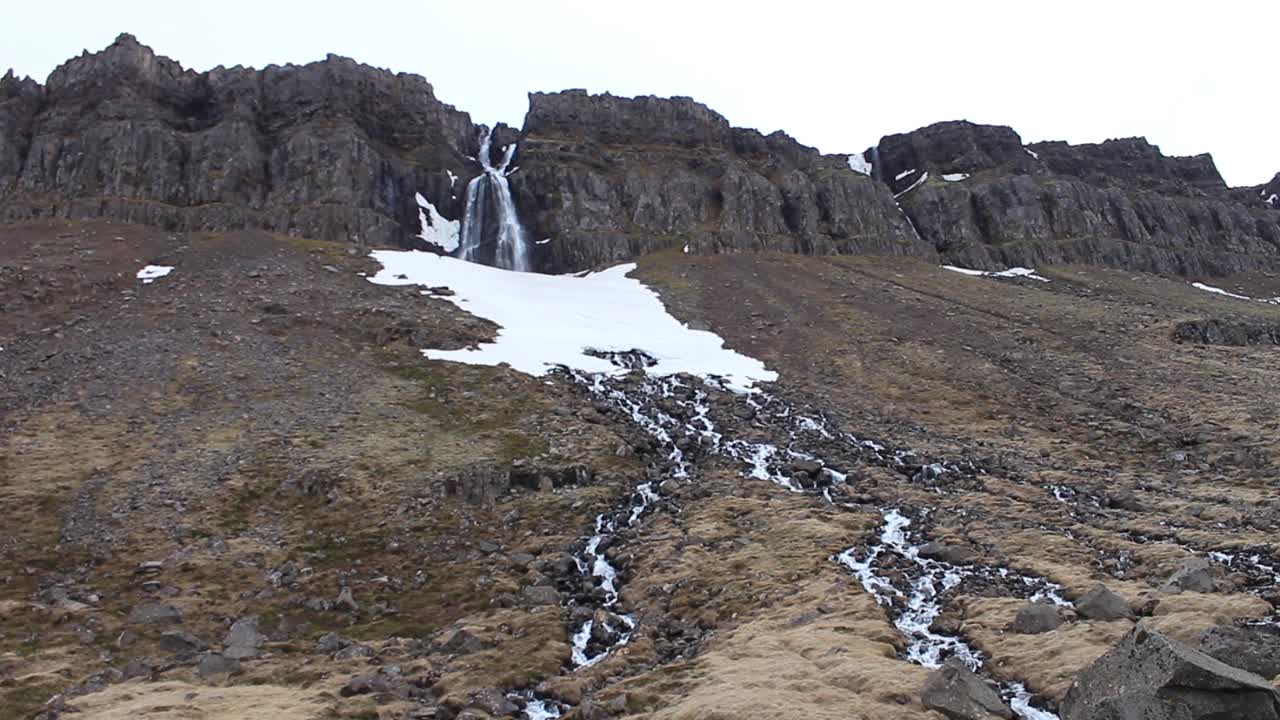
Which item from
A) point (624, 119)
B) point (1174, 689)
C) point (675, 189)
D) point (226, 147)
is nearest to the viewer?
point (1174, 689)

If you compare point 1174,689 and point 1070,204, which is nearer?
point 1174,689

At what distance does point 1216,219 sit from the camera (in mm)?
119812

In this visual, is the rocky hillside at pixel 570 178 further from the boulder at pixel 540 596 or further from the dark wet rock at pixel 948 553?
the dark wet rock at pixel 948 553

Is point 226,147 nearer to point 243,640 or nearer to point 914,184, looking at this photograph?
point 243,640

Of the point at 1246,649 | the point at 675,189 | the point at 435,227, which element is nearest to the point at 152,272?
the point at 435,227

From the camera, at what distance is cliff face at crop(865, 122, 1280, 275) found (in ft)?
344

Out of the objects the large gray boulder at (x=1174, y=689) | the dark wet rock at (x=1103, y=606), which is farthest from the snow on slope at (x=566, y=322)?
the large gray boulder at (x=1174, y=689)

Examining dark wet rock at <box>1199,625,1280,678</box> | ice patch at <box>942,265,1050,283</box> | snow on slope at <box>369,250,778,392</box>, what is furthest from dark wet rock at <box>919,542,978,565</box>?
ice patch at <box>942,265,1050,283</box>

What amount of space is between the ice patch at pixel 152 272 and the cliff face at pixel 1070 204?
88.1 metres

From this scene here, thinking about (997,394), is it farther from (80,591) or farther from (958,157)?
(958,157)

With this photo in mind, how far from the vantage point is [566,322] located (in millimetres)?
58531

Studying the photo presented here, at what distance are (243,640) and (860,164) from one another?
127 meters

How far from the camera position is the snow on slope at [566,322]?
4925 cm

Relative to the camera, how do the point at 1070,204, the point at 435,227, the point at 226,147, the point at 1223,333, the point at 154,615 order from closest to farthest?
the point at 154,615 < the point at 1223,333 < the point at 226,147 < the point at 435,227 < the point at 1070,204
